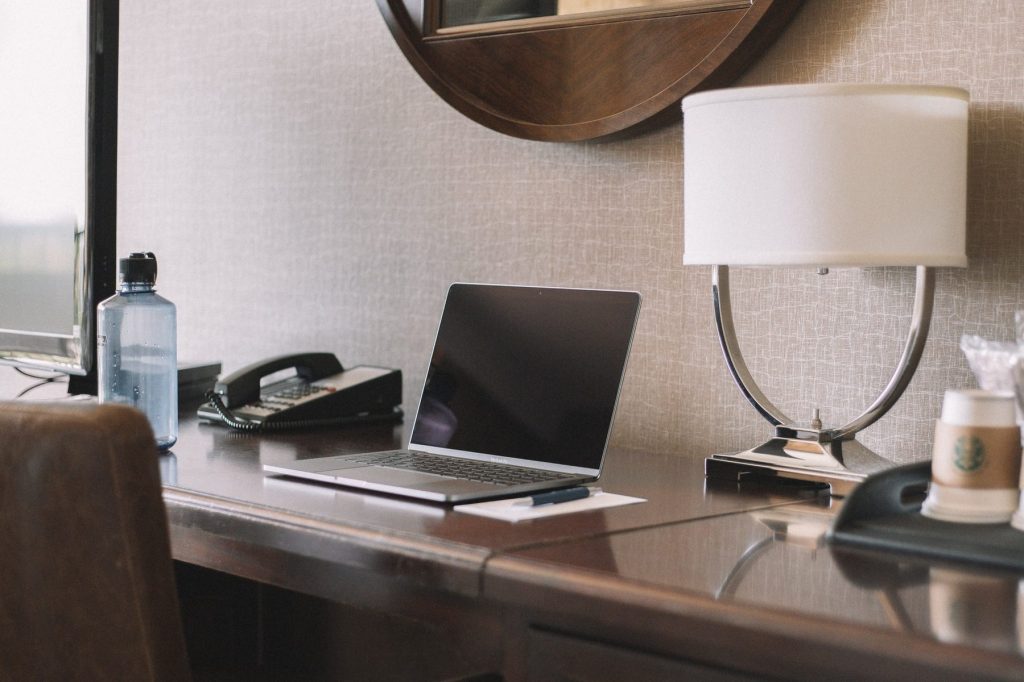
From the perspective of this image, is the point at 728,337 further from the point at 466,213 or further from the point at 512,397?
the point at 466,213

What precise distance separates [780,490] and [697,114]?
43cm

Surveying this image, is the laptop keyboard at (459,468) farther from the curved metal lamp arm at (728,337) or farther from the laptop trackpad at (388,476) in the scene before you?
the curved metal lamp arm at (728,337)

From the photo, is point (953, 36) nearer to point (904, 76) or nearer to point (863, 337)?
point (904, 76)

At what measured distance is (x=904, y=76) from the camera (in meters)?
1.43

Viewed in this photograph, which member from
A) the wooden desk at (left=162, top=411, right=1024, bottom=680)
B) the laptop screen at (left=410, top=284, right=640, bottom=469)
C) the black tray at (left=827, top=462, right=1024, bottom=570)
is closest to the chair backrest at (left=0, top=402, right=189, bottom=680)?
the wooden desk at (left=162, top=411, right=1024, bottom=680)

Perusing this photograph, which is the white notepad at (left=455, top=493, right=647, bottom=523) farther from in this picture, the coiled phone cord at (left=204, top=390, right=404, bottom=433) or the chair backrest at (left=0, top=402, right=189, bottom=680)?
the coiled phone cord at (left=204, top=390, right=404, bottom=433)

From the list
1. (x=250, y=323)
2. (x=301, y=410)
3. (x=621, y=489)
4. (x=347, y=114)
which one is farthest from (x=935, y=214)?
(x=250, y=323)

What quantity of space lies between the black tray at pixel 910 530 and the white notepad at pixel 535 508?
0.26 meters

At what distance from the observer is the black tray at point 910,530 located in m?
0.97

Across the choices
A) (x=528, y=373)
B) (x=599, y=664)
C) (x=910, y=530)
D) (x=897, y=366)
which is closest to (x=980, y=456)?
(x=910, y=530)

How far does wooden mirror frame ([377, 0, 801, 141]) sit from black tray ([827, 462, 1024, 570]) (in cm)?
63

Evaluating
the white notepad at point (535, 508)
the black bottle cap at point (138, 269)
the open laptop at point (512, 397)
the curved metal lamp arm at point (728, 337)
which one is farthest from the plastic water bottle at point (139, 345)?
the curved metal lamp arm at point (728, 337)

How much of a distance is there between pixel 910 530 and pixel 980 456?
10cm

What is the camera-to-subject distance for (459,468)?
1.38 m
